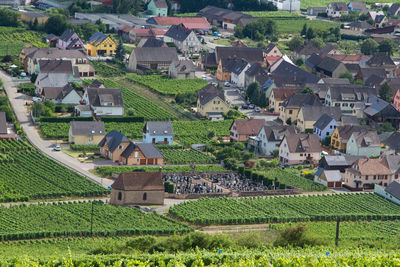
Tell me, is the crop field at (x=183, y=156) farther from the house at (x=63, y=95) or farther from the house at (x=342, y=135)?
the house at (x=63, y=95)

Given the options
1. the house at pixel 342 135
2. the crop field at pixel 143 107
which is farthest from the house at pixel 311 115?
the crop field at pixel 143 107

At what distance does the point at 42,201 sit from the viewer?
204 feet

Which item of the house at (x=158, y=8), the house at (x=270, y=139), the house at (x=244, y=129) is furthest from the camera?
the house at (x=158, y=8)

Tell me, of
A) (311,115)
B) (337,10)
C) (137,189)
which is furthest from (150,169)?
(337,10)

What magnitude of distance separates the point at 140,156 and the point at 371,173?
16964 millimetres

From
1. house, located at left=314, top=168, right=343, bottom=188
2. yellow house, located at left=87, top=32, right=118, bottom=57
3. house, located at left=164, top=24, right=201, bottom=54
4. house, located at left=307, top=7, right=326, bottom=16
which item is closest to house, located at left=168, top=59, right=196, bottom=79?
yellow house, located at left=87, top=32, right=118, bottom=57

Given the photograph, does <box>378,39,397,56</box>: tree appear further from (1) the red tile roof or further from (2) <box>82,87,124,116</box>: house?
(2) <box>82,87,124,116</box>: house

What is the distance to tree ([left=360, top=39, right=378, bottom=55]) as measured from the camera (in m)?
115

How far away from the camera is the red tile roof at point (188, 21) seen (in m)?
124

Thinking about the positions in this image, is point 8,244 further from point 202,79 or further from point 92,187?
point 202,79

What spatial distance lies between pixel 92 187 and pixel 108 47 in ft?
149

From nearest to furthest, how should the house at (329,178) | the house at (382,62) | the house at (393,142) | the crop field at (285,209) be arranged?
the crop field at (285,209) → the house at (329,178) → the house at (393,142) → the house at (382,62)

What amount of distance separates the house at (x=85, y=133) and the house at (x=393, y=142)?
73.9 ft

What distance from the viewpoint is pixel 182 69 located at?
98.9m
